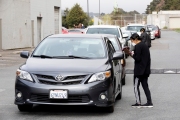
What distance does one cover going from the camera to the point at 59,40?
37.9 ft

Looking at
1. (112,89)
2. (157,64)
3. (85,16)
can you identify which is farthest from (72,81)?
(85,16)

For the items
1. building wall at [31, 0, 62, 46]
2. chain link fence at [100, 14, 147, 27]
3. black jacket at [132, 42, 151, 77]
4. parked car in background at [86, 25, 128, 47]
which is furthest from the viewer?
chain link fence at [100, 14, 147, 27]

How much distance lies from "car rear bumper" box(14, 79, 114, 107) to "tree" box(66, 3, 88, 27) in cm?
6152

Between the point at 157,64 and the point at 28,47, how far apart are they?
14719mm

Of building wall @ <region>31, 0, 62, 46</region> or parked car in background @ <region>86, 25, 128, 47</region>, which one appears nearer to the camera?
parked car in background @ <region>86, 25, 128, 47</region>

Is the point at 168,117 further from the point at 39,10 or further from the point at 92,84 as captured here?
the point at 39,10

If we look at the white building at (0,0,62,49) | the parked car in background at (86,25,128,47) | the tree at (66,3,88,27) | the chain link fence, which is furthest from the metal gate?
the chain link fence

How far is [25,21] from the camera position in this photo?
35.6 metres

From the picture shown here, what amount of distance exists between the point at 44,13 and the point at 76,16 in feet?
104

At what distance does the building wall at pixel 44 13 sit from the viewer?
3741cm

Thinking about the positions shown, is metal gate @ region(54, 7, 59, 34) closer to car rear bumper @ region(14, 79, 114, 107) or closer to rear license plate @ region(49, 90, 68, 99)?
car rear bumper @ region(14, 79, 114, 107)

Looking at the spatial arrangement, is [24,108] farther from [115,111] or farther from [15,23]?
[15,23]

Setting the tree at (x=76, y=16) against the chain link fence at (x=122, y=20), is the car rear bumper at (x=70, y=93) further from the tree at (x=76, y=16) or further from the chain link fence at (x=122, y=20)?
the chain link fence at (x=122, y=20)

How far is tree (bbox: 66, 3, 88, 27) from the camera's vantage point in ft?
234
